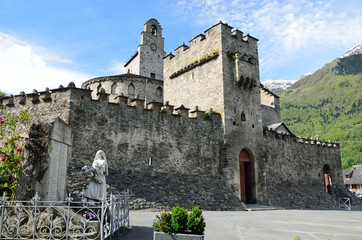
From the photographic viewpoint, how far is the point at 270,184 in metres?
22.7

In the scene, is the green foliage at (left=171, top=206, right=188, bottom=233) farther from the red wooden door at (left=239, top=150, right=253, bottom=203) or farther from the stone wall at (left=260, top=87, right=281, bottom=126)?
the stone wall at (left=260, top=87, right=281, bottom=126)

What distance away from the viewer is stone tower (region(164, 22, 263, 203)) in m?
19.9

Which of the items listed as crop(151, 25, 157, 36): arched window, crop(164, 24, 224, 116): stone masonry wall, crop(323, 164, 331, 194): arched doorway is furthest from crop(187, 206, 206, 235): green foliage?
crop(151, 25, 157, 36): arched window

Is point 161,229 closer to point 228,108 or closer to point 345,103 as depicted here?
point 228,108

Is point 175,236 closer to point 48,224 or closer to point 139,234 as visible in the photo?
point 139,234

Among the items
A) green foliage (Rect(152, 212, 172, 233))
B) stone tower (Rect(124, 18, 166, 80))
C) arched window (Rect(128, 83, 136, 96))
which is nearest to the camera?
green foliage (Rect(152, 212, 172, 233))

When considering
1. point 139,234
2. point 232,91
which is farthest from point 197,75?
point 139,234

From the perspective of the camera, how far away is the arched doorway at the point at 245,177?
2079cm

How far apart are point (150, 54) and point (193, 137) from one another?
72.2 ft

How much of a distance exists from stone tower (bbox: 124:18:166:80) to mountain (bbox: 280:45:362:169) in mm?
51000

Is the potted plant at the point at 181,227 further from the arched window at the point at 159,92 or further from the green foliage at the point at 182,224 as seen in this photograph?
the arched window at the point at 159,92

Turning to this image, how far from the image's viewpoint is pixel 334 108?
105 metres

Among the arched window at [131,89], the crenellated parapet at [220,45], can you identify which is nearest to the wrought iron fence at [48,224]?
the crenellated parapet at [220,45]

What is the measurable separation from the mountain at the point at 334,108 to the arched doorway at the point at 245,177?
5698cm
